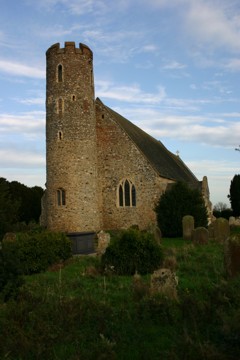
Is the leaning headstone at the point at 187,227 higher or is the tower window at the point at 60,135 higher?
the tower window at the point at 60,135

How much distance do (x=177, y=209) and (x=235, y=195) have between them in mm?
23607

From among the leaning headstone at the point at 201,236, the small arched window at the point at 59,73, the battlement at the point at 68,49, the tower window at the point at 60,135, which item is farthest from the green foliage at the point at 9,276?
the battlement at the point at 68,49

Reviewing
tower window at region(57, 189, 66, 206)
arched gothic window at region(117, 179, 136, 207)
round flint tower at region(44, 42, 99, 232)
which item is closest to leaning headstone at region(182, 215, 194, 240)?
arched gothic window at region(117, 179, 136, 207)

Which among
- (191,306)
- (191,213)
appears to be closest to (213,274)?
(191,306)

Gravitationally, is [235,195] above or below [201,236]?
above

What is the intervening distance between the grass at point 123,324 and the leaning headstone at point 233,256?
51 centimetres

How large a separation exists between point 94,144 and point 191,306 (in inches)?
772

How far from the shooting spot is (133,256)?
35.1 feet

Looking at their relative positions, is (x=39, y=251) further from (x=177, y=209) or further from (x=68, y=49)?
(x=68, y=49)

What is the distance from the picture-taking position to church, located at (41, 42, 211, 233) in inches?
948

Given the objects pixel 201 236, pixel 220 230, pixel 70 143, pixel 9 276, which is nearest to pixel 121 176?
pixel 70 143

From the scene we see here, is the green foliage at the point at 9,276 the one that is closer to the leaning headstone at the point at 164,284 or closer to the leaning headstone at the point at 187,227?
the leaning headstone at the point at 164,284

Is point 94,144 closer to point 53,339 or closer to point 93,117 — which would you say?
point 93,117

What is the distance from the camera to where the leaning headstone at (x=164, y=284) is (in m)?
6.84
